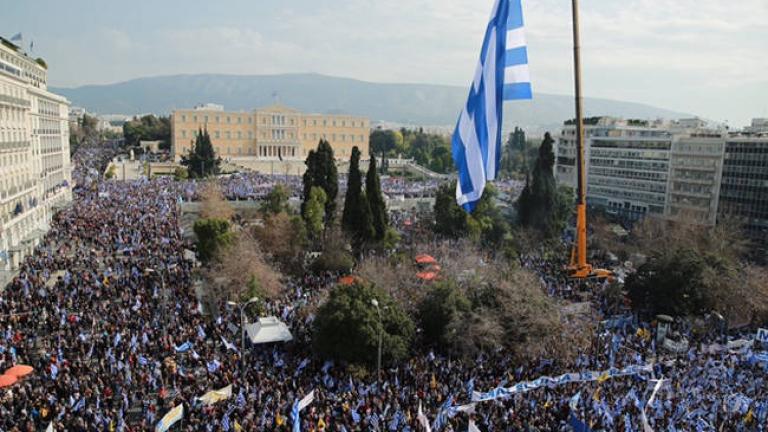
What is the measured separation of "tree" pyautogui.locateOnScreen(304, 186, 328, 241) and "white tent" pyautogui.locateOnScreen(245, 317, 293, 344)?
14742mm

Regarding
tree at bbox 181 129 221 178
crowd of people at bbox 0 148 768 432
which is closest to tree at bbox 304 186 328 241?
crowd of people at bbox 0 148 768 432

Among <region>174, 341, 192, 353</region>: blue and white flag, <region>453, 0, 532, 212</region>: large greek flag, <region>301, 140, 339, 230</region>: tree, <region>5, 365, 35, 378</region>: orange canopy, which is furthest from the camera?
<region>301, 140, 339, 230</region>: tree

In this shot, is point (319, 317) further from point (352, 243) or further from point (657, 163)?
point (657, 163)

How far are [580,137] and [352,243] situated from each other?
15578mm

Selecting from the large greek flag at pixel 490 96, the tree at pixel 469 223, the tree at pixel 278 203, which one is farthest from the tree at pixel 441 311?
the tree at pixel 278 203

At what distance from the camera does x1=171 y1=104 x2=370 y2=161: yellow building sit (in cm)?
9206

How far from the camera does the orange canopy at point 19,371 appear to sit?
50.9 feet

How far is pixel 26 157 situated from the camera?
3666 cm

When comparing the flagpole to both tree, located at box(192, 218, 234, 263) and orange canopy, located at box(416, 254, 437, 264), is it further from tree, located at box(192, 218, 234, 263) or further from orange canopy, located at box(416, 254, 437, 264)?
tree, located at box(192, 218, 234, 263)

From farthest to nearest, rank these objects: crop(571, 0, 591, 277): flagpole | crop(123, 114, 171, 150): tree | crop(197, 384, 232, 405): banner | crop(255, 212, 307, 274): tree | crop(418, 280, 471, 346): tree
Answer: crop(123, 114, 171, 150): tree → crop(255, 212, 307, 274): tree → crop(418, 280, 471, 346): tree → crop(571, 0, 591, 277): flagpole → crop(197, 384, 232, 405): banner

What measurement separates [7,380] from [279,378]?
6860mm

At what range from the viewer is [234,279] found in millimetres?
25031

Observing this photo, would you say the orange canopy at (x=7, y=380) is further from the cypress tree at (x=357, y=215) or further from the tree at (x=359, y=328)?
the cypress tree at (x=357, y=215)

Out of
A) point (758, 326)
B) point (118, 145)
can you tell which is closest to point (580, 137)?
point (758, 326)
